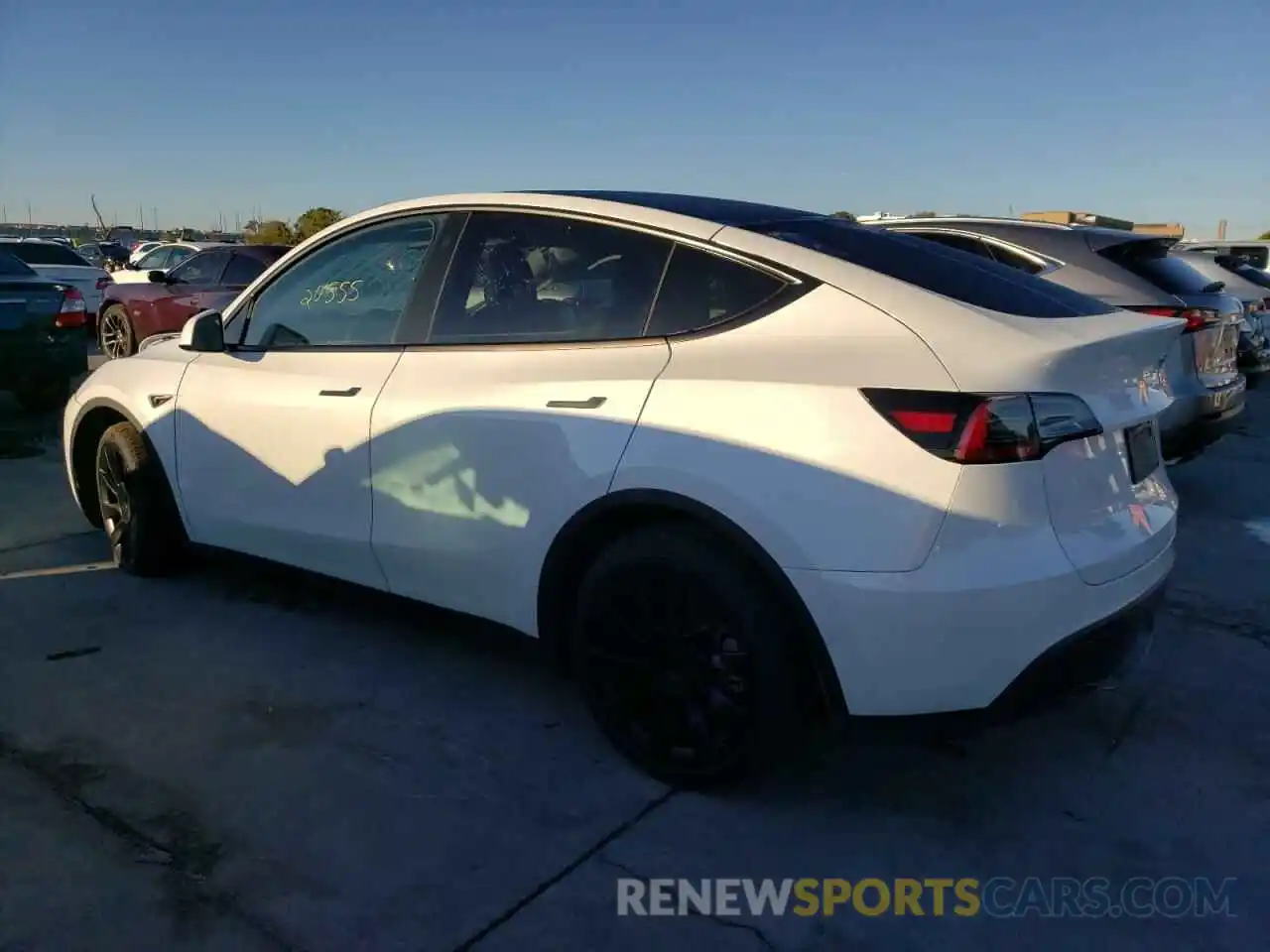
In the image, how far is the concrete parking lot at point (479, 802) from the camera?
2355mm

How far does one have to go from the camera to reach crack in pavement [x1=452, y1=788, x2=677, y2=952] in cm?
230

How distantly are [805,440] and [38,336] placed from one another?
26.5 ft

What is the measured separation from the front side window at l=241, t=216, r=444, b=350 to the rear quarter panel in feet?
Answer: 4.29

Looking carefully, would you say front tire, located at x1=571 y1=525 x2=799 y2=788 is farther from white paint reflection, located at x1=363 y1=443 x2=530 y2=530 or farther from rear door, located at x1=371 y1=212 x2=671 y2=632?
white paint reflection, located at x1=363 y1=443 x2=530 y2=530

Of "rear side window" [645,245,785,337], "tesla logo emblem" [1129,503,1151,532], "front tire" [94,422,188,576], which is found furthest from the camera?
"front tire" [94,422,188,576]

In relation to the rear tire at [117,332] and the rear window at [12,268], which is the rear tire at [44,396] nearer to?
the rear window at [12,268]

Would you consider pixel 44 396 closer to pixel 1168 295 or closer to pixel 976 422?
pixel 1168 295

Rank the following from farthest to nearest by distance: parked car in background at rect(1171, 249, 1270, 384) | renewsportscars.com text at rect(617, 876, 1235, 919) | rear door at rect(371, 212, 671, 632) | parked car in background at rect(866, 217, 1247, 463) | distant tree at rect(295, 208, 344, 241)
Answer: distant tree at rect(295, 208, 344, 241), parked car in background at rect(1171, 249, 1270, 384), parked car in background at rect(866, 217, 1247, 463), rear door at rect(371, 212, 671, 632), renewsportscars.com text at rect(617, 876, 1235, 919)

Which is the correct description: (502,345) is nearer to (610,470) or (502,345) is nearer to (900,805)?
(610,470)

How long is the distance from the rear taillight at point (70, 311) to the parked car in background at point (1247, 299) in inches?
345

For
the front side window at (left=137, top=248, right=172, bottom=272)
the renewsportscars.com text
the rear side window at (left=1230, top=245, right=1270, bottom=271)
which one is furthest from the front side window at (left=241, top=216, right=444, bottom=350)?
the front side window at (left=137, top=248, right=172, bottom=272)

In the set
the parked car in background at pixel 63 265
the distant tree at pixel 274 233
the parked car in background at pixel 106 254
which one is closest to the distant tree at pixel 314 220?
the distant tree at pixel 274 233

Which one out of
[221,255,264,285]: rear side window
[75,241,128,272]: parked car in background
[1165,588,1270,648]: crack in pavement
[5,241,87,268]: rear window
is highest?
[75,241,128,272]: parked car in background

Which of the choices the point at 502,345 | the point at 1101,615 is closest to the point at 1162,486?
the point at 1101,615
